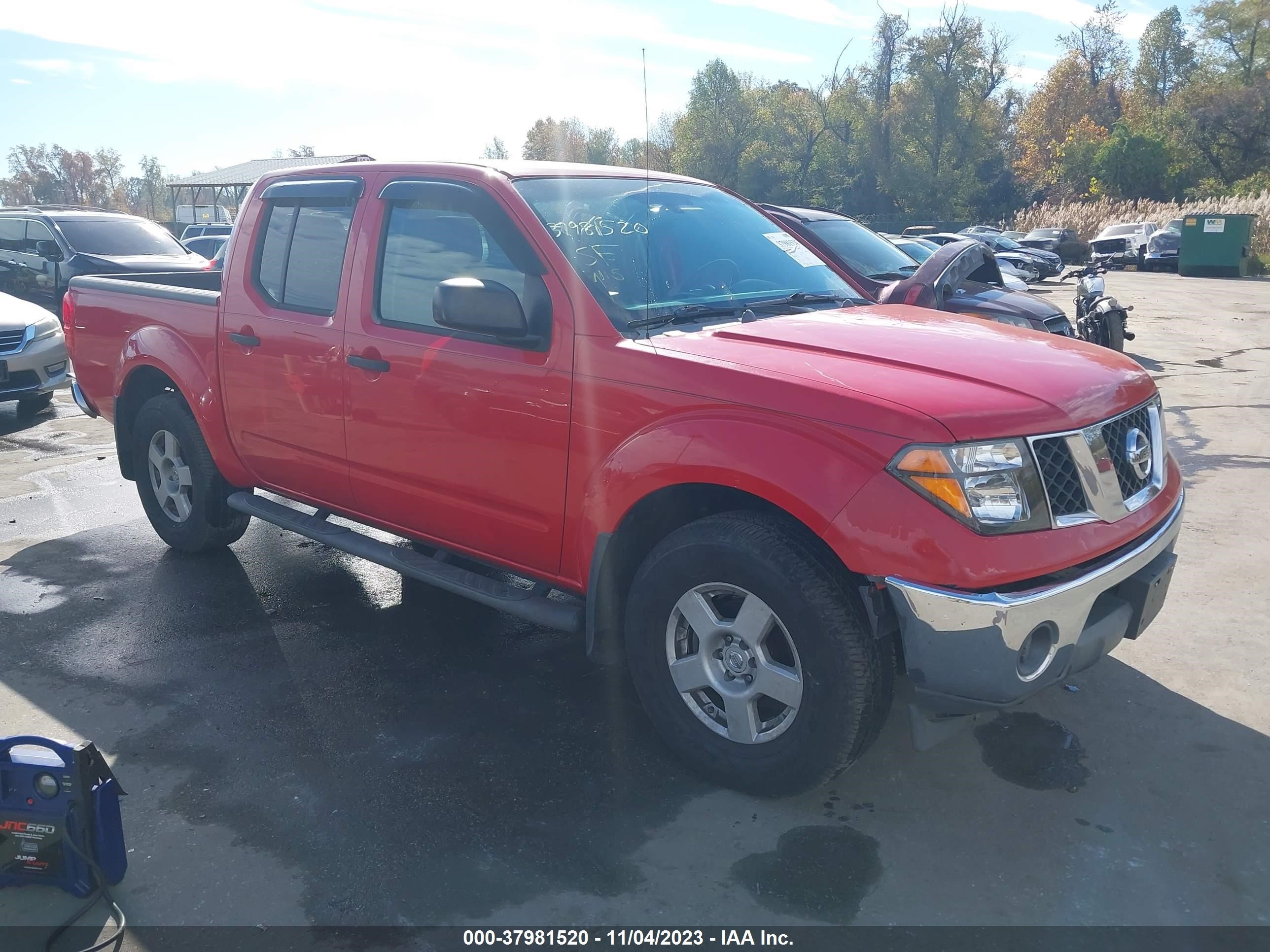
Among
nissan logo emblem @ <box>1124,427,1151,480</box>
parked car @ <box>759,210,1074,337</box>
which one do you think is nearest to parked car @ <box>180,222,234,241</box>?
parked car @ <box>759,210,1074,337</box>

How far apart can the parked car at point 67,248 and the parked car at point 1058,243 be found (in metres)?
27.9

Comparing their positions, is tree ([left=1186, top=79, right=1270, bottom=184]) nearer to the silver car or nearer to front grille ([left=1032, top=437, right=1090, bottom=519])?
the silver car

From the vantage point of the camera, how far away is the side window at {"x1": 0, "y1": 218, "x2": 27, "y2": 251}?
1505 cm

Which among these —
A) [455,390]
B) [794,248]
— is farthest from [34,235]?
[794,248]

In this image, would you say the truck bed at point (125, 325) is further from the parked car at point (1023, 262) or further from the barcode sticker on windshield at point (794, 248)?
the parked car at point (1023, 262)

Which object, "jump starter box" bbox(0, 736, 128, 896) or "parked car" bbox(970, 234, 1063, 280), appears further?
"parked car" bbox(970, 234, 1063, 280)

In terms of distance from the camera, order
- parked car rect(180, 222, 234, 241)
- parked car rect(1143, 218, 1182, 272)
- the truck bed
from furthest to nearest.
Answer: parked car rect(1143, 218, 1182, 272), parked car rect(180, 222, 234, 241), the truck bed

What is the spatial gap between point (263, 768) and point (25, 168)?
111 m

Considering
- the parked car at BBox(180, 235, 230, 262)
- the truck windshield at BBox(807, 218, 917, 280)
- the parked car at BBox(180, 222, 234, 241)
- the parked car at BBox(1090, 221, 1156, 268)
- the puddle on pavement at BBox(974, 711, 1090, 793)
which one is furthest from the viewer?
the parked car at BBox(1090, 221, 1156, 268)

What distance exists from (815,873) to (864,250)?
7128mm

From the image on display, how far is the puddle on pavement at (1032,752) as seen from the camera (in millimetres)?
3367

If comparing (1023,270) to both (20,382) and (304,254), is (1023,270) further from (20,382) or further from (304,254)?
(304,254)

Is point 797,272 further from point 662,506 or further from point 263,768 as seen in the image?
point 263,768

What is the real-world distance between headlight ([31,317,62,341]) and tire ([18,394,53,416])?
59 cm
